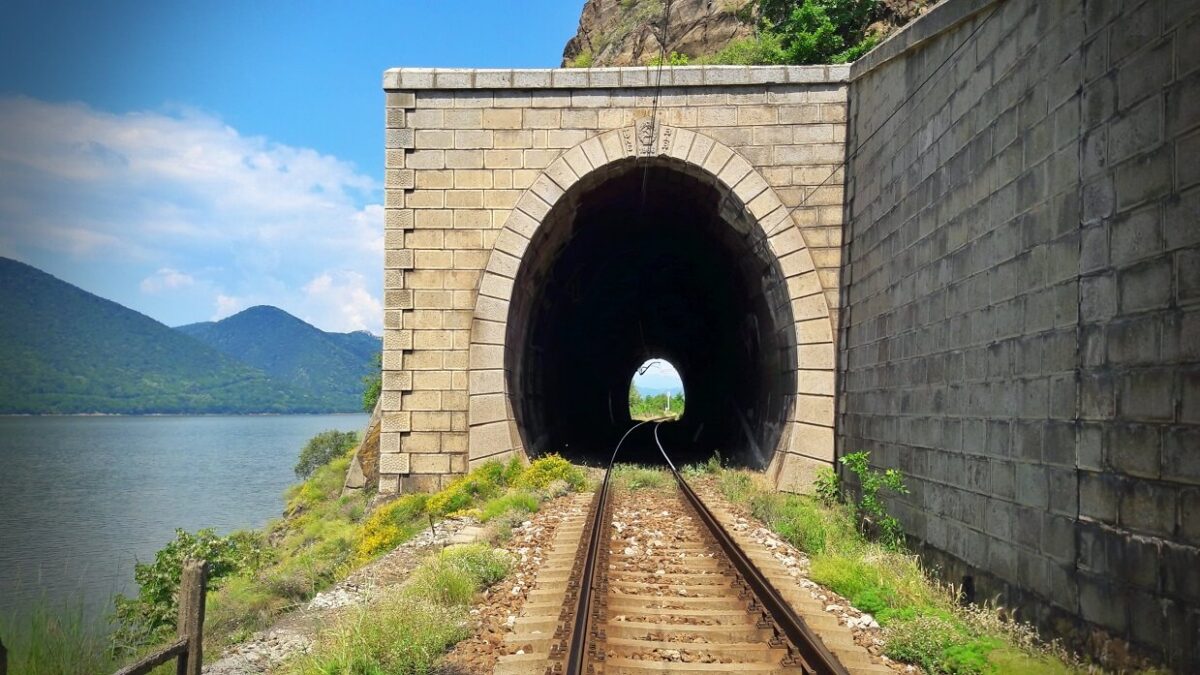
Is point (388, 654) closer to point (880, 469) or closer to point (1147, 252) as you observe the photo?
point (1147, 252)

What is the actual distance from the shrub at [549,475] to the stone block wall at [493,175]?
581 mm

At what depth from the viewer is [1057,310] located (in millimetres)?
5477

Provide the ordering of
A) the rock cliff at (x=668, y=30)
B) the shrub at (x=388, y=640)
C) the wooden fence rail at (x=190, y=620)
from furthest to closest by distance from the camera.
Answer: the rock cliff at (x=668, y=30), the shrub at (x=388, y=640), the wooden fence rail at (x=190, y=620)

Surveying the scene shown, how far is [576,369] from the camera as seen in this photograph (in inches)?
Result: 933

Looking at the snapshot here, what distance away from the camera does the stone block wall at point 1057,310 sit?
14.1 feet

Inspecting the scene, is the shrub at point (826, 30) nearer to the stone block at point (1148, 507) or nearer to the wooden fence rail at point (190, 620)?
the stone block at point (1148, 507)

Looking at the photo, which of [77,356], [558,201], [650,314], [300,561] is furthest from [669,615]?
[77,356]

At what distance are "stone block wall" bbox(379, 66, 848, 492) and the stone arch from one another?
0.08ft

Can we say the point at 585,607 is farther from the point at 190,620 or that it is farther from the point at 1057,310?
the point at 1057,310

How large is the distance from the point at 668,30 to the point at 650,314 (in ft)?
60.2

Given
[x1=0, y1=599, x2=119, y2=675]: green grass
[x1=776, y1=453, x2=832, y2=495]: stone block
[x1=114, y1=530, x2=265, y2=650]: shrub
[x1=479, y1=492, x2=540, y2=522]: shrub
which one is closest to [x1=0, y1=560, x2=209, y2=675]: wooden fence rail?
[x1=0, y1=599, x2=119, y2=675]: green grass

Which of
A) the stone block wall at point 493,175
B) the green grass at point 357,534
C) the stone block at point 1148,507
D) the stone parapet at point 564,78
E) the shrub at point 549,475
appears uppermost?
the stone parapet at point 564,78

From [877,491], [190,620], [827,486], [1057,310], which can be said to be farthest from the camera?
[827,486]

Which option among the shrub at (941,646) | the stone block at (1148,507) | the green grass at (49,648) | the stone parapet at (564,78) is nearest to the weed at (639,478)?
the stone parapet at (564,78)
